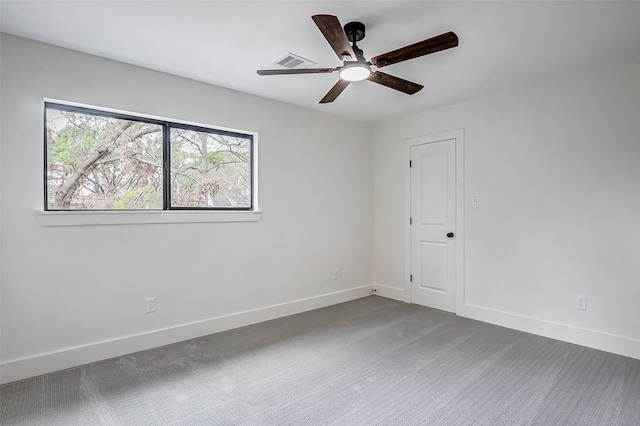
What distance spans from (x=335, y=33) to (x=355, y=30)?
1.60 ft

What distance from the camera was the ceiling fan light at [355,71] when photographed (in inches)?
85.5

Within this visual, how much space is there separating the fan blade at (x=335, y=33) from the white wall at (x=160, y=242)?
68.7 inches

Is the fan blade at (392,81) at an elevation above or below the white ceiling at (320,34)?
below

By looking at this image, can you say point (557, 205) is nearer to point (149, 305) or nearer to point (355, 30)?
point (355, 30)

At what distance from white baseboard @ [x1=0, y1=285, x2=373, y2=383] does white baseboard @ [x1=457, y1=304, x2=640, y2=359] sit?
5.98 feet

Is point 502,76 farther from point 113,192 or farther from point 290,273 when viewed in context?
point 113,192

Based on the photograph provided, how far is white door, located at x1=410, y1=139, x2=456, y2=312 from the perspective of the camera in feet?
13.1

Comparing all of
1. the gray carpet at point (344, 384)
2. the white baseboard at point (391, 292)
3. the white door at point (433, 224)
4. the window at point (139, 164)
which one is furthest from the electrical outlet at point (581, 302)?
the window at point (139, 164)

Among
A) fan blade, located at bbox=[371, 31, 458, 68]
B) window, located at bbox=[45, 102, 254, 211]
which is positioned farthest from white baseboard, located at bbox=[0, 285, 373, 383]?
fan blade, located at bbox=[371, 31, 458, 68]

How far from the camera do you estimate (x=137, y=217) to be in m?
2.87

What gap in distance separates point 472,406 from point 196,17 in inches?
119

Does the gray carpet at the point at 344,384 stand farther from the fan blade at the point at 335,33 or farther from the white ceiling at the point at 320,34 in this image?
the white ceiling at the point at 320,34

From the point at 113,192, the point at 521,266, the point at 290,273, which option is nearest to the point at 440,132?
the point at 521,266

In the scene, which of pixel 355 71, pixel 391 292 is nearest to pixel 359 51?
pixel 355 71
